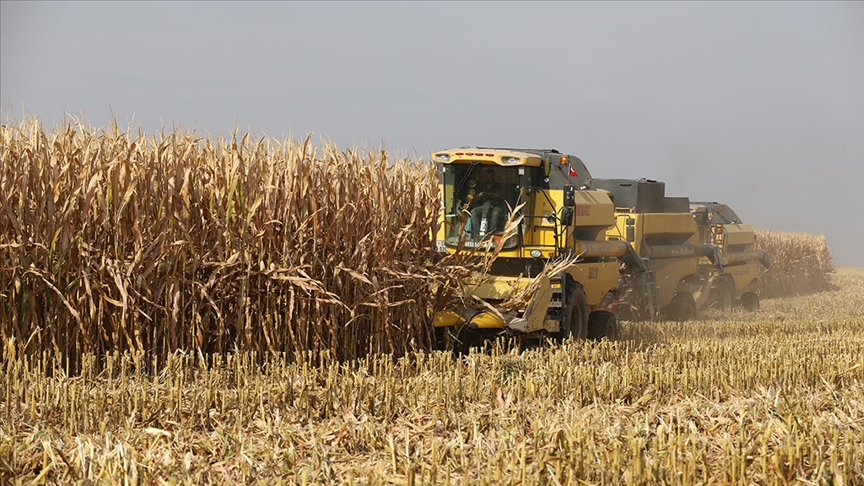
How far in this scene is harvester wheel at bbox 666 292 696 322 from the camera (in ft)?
51.5

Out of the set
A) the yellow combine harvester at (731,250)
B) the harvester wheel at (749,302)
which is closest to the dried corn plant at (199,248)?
the yellow combine harvester at (731,250)

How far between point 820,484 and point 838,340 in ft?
21.4

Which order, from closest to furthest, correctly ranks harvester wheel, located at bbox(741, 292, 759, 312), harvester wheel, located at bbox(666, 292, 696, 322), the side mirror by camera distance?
the side mirror
harvester wheel, located at bbox(666, 292, 696, 322)
harvester wheel, located at bbox(741, 292, 759, 312)

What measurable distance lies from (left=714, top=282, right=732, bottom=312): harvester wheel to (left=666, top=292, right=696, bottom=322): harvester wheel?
2098 millimetres

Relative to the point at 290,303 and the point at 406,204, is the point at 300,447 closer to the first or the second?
the point at 290,303

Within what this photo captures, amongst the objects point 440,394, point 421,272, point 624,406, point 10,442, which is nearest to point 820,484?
point 624,406

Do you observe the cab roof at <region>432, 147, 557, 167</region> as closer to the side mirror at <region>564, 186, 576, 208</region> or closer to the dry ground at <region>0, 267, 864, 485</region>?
the side mirror at <region>564, 186, 576, 208</region>

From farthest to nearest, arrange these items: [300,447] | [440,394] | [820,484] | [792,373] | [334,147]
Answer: [334,147] → [792,373] → [440,394] → [300,447] → [820,484]

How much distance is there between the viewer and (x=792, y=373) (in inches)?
311

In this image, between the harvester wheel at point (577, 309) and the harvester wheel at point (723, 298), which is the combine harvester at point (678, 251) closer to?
the harvester wheel at point (723, 298)

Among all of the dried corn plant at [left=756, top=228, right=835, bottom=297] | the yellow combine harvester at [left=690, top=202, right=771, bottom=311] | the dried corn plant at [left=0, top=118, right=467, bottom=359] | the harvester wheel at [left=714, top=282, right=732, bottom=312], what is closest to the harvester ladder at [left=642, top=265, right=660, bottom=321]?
the yellow combine harvester at [left=690, top=202, right=771, bottom=311]

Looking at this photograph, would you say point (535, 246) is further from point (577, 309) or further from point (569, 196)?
point (577, 309)

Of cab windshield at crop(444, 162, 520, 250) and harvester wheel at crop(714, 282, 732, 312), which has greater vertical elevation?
cab windshield at crop(444, 162, 520, 250)

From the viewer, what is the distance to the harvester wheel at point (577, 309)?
10.2 m
